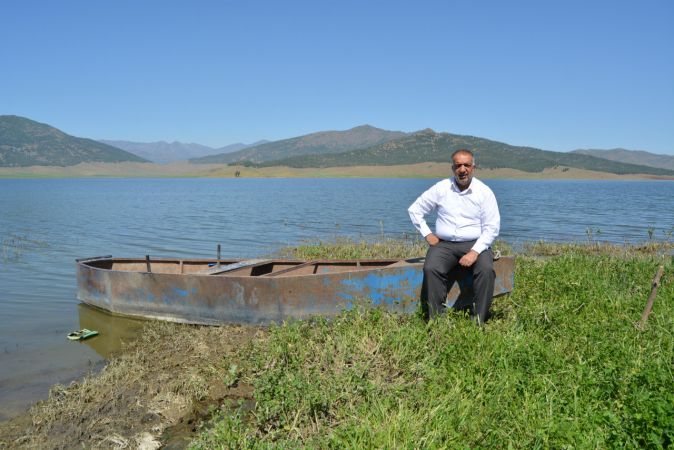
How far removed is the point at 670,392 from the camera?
13.7 feet

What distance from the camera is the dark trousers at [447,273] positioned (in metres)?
6.32

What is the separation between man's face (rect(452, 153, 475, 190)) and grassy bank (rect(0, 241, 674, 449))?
167 cm

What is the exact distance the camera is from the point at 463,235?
6.39 metres

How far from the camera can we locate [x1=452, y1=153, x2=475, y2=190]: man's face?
614cm

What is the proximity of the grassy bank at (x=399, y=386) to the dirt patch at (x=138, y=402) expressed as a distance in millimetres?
19

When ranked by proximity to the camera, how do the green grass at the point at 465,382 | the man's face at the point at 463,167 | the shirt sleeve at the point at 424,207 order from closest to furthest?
the green grass at the point at 465,382 < the man's face at the point at 463,167 < the shirt sleeve at the point at 424,207

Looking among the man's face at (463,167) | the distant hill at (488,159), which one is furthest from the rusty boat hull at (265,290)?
the distant hill at (488,159)

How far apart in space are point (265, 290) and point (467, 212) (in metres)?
3.52

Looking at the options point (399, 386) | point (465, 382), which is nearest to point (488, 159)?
point (465, 382)

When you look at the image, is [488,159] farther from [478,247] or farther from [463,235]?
[478,247]

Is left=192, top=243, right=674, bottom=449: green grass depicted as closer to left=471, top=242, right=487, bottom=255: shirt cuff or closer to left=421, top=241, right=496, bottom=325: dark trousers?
left=421, top=241, right=496, bottom=325: dark trousers

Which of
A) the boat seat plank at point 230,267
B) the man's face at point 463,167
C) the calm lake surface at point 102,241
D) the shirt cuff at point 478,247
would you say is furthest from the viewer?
the boat seat plank at point 230,267

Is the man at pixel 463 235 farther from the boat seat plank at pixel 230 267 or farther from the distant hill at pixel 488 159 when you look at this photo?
the distant hill at pixel 488 159

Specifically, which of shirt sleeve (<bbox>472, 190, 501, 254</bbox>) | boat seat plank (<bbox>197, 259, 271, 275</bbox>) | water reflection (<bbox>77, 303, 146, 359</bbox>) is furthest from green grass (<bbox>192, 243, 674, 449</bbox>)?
water reflection (<bbox>77, 303, 146, 359</bbox>)
